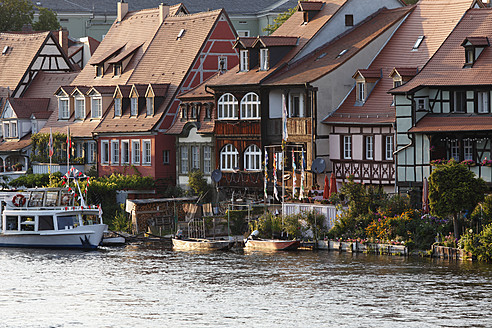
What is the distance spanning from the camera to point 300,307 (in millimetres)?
50562

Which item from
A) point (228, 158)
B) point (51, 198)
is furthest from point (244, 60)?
point (51, 198)

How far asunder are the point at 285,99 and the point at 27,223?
1670cm

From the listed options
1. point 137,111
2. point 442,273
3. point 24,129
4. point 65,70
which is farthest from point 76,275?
point 65,70

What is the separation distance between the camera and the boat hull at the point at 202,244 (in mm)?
68562

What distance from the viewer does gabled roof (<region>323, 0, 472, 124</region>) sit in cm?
7131

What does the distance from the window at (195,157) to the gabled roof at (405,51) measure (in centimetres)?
1162

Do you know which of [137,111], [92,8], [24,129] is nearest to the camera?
[137,111]

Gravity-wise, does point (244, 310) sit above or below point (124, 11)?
below

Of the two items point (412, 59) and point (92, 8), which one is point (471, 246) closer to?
point (412, 59)

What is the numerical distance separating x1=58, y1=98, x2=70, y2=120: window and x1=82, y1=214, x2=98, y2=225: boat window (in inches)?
833

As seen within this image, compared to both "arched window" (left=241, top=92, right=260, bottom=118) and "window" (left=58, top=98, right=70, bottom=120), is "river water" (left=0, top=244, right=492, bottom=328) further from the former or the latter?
"window" (left=58, top=98, right=70, bottom=120)

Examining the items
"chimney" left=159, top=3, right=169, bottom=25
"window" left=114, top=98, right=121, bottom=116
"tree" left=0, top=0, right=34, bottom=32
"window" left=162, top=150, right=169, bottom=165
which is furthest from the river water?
"tree" left=0, top=0, right=34, bottom=32

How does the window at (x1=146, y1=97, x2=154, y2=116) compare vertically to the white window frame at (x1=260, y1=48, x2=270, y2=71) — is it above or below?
below

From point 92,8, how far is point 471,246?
85226 millimetres
